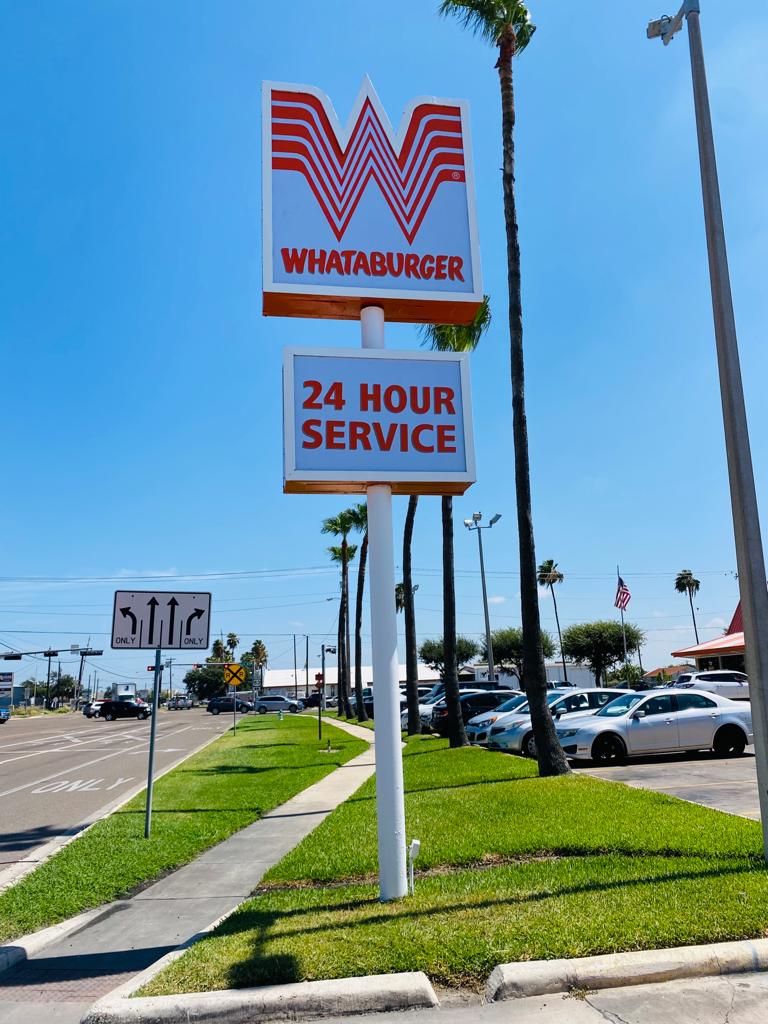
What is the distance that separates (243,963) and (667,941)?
8.62 feet

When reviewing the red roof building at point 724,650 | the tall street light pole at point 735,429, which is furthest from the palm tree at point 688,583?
the tall street light pole at point 735,429

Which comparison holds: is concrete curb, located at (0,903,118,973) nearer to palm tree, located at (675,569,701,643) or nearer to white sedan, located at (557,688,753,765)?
white sedan, located at (557,688,753,765)

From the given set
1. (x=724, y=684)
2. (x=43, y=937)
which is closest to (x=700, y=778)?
(x=43, y=937)

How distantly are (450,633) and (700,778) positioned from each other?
31.0 feet

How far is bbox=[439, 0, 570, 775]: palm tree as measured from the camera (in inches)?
548

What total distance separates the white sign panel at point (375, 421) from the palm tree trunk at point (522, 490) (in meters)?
7.80

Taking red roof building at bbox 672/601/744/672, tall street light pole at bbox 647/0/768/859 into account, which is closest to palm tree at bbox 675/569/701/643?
red roof building at bbox 672/601/744/672

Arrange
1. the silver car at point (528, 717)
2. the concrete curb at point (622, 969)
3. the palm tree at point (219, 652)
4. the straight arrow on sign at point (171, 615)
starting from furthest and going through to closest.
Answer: the palm tree at point (219, 652)
the silver car at point (528, 717)
the straight arrow on sign at point (171, 615)
the concrete curb at point (622, 969)

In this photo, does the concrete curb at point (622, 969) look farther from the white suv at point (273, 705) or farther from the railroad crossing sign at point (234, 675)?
the white suv at point (273, 705)

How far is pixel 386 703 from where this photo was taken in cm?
661

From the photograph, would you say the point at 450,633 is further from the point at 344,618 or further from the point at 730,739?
the point at 344,618

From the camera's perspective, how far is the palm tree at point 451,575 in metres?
20.9

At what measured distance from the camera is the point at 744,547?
7051 mm

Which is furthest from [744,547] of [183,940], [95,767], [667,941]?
[95,767]
